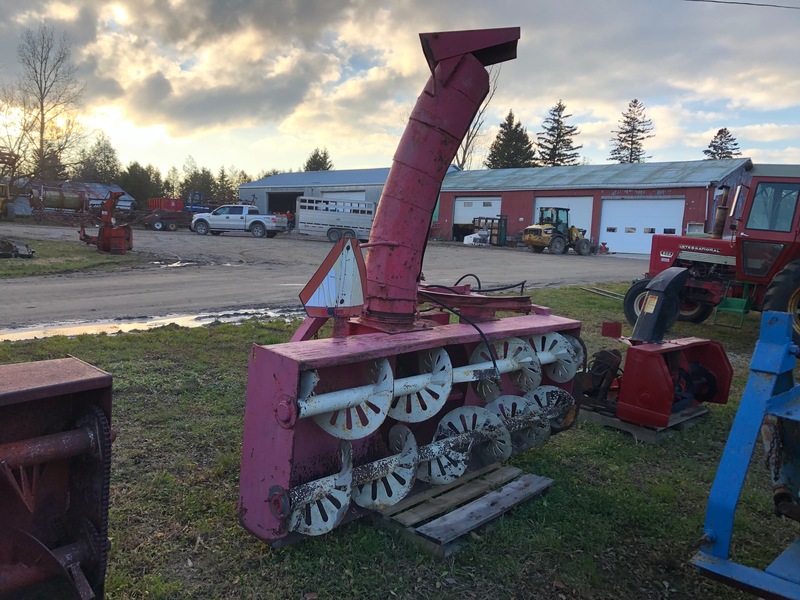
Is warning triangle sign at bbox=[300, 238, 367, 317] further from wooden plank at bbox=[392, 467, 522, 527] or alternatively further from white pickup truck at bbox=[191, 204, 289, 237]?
white pickup truck at bbox=[191, 204, 289, 237]

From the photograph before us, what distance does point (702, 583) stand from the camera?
2955mm

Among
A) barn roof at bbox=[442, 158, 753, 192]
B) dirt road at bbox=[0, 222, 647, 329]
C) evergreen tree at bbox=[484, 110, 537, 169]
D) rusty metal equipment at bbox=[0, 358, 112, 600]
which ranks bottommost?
dirt road at bbox=[0, 222, 647, 329]

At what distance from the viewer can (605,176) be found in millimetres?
35250

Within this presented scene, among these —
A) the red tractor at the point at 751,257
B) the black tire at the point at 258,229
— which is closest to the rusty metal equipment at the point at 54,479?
the red tractor at the point at 751,257

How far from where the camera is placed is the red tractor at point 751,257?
8531 millimetres

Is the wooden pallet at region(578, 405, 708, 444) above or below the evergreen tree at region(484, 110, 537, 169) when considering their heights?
below

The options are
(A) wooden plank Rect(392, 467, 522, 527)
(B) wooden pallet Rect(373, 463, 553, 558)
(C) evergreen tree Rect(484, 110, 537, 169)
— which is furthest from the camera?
(C) evergreen tree Rect(484, 110, 537, 169)

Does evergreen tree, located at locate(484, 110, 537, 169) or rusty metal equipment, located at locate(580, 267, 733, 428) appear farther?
evergreen tree, located at locate(484, 110, 537, 169)

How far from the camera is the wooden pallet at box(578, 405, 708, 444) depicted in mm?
4758

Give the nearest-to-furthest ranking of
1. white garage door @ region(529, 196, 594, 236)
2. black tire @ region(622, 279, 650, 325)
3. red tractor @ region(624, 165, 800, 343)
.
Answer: red tractor @ region(624, 165, 800, 343)
black tire @ region(622, 279, 650, 325)
white garage door @ region(529, 196, 594, 236)

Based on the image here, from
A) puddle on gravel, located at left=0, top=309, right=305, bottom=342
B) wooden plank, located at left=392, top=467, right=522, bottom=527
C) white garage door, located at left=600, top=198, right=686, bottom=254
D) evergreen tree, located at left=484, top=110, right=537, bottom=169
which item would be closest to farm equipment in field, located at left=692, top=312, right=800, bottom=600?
wooden plank, located at left=392, top=467, right=522, bottom=527

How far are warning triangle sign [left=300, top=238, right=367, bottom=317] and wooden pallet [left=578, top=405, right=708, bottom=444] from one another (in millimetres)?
2857

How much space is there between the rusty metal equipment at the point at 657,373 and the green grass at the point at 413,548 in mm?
258

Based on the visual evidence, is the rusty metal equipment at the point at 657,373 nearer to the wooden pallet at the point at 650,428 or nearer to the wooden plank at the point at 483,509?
the wooden pallet at the point at 650,428
